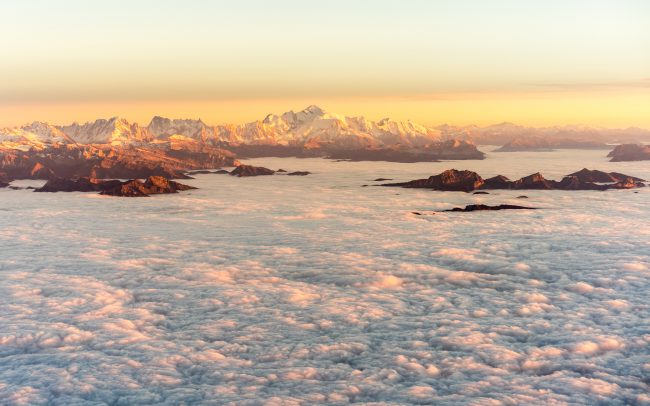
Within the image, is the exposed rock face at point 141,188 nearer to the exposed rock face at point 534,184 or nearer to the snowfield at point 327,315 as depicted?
the snowfield at point 327,315

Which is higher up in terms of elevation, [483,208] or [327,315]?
[483,208]

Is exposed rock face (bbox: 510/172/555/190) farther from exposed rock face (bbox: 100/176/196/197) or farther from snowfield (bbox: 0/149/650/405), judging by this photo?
exposed rock face (bbox: 100/176/196/197)

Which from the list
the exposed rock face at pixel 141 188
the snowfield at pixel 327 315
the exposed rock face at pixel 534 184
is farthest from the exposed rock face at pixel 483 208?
the exposed rock face at pixel 141 188

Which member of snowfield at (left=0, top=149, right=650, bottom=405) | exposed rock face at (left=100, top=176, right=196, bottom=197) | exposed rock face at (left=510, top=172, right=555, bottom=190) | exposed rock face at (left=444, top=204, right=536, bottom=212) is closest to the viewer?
snowfield at (left=0, top=149, right=650, bottom=405)

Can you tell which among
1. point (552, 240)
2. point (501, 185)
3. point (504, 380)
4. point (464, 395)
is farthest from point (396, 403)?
point (501, 185)

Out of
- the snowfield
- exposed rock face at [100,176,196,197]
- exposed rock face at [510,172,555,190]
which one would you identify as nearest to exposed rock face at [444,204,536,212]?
the snowfield

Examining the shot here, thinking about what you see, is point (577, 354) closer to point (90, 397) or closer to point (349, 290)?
point (349, 290)

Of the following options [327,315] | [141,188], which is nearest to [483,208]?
[327,315]

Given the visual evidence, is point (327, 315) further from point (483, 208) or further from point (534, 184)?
point (534, 184)
